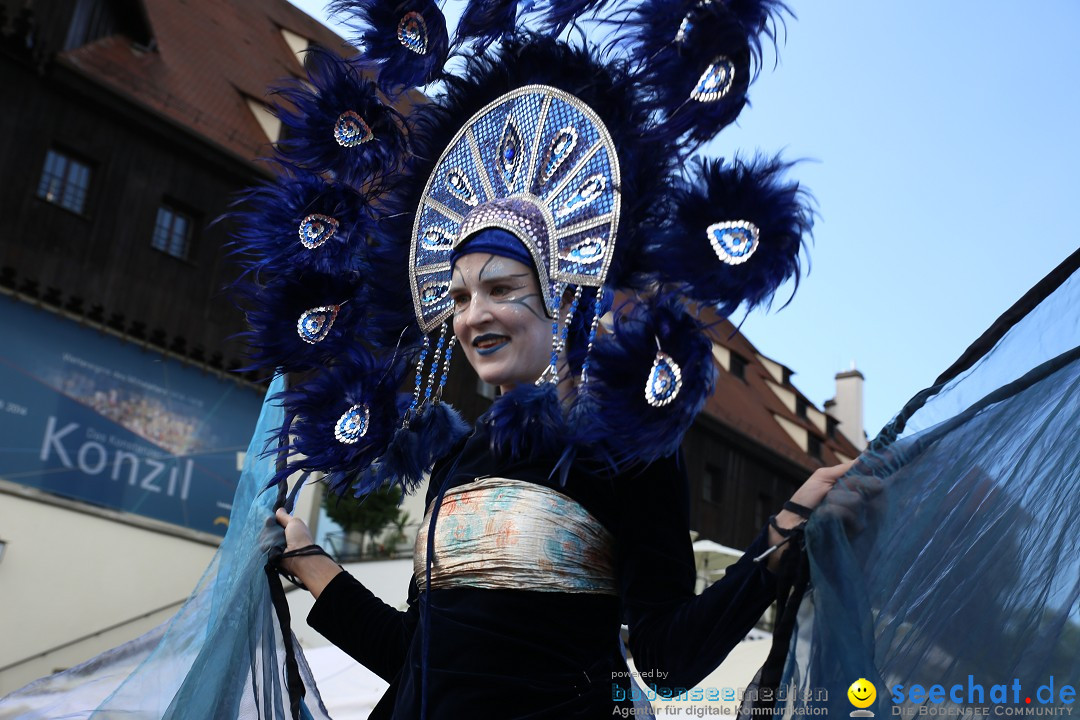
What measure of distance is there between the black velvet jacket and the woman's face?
0.22 metres

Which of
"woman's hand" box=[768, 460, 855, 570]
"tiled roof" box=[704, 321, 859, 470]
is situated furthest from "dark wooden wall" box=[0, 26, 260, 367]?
"woman's hand" box=[768, 460, 855, 570]

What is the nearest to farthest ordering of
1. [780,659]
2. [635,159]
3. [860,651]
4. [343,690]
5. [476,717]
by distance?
[860,651] → [780,659] → [476,717] → [635,159] → [343,690]

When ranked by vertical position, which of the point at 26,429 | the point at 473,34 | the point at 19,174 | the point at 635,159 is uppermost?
the point at 19,174

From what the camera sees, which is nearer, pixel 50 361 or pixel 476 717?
pixel 476 717

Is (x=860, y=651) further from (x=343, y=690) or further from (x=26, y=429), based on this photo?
(x=26, y=429)

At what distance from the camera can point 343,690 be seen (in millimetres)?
5836

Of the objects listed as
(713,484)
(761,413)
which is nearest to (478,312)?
(713,484)

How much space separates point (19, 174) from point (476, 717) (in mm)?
14152

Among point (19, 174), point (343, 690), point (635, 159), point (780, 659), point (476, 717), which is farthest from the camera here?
point (19, 174)

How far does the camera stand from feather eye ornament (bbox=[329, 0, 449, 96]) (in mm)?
2789

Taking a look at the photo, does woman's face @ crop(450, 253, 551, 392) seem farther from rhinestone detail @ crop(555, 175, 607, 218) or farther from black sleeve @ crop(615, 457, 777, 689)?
black sleeve @ crop(615, 457, 777, 689)

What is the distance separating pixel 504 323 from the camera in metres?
2.33

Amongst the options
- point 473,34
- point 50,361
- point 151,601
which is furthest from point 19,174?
point 473,34

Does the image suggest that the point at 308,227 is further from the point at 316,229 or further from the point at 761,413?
the point at 761,413
